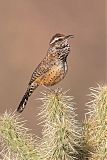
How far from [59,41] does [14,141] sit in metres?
1.84

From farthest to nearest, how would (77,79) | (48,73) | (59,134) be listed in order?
(77,79), (48,73), (59,134)

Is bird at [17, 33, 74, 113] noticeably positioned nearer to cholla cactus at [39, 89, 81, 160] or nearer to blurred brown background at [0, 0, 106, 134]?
cholla cactus at [39, 89, 81, 160]

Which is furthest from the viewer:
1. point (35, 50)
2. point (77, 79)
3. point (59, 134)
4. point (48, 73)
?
point (35, 50)

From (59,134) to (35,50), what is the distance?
31.5 ft

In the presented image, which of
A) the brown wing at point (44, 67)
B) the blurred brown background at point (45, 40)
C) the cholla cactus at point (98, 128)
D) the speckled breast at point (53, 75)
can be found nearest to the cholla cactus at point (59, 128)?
the cholla cactus at point (98, 128)

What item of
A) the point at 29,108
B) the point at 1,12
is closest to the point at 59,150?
the point at 29,108

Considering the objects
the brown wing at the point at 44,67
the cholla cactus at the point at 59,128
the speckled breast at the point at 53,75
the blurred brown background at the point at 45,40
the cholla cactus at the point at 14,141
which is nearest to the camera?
the cholla cactus at the point at 59,128

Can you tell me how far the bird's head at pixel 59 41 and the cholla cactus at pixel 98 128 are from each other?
66.4 inches

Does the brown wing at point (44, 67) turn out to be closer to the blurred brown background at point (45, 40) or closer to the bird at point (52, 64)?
the bird at point (52, 64)

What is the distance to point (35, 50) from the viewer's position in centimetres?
1322

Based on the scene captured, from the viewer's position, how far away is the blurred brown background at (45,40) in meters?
11.8

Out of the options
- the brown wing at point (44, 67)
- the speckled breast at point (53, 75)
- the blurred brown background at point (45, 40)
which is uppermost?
the blurred brown background at point (45, 40)

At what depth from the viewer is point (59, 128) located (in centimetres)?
366

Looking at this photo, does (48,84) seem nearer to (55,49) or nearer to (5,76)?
(55,49)
